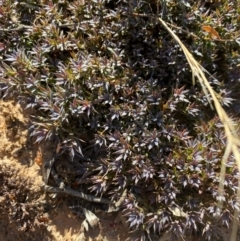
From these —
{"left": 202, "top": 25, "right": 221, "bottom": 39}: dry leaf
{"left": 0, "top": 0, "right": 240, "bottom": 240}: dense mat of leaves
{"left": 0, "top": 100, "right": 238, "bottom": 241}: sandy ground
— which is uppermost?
{"left": 202, "top": 25, "right": 221, "bottom": 39}: dry leaf

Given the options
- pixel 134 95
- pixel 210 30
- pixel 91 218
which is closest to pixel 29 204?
pixel 91 218

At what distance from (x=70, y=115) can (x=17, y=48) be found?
2.20 feet

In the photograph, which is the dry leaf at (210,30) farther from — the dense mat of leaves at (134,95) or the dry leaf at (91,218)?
the dry leaf at (91,218)

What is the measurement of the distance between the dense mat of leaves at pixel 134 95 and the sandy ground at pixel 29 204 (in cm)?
18

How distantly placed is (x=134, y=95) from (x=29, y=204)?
111 cm

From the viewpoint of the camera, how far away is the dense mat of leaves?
2945 mm

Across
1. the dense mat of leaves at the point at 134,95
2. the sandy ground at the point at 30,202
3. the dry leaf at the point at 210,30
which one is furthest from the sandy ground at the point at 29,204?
the dry leaf at the point at 210,30

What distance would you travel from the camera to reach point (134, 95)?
10.1 feet

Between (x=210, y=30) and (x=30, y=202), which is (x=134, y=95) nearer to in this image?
(x=210, y=30)

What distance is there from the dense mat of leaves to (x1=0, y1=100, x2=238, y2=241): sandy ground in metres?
0.18

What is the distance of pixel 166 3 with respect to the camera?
3.09m

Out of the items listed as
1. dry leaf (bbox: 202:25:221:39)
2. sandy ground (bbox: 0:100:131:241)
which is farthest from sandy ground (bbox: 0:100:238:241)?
A: dry leaf (bbox: 202:25:221:39)

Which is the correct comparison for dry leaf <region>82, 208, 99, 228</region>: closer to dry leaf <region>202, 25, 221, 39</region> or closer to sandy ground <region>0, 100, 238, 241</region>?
sandy ground <region>0, 100, 238, 241</region>

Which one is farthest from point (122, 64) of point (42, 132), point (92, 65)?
point (42, 132)
